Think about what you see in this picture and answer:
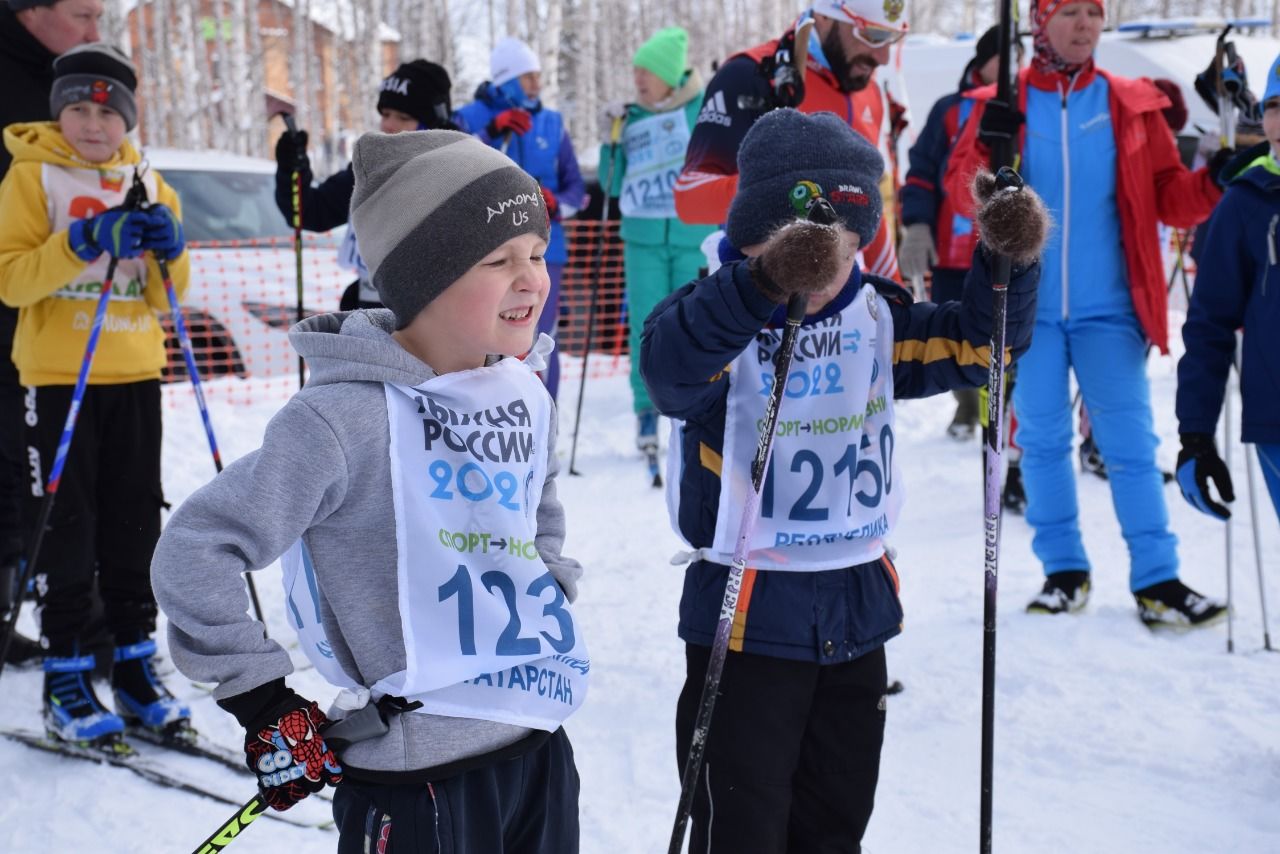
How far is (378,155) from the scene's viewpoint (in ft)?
6.57

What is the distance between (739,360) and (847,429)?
258 mm

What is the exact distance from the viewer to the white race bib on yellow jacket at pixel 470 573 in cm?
182

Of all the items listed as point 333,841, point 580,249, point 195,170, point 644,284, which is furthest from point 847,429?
point 580,249

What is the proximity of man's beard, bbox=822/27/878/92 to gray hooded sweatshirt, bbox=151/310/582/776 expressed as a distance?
2.55 metres

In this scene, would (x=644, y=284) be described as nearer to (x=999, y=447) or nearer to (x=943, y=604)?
(x=943, y=604)

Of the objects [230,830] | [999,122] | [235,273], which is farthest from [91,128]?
[235,273]

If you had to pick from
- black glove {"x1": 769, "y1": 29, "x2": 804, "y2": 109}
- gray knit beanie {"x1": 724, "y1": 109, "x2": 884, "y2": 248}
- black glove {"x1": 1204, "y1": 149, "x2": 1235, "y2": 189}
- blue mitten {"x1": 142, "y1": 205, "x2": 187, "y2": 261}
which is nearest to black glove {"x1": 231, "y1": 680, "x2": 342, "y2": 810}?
gray knit beanie {"x1": 724, "y1": 109, "x2": 884, "y2": 248}

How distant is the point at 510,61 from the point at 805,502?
18.0 feet

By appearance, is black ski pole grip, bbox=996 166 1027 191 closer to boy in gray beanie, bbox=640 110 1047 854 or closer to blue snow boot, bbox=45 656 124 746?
boy in gray beanie, bbox=640 110 1047 854

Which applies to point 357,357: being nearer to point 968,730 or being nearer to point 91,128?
point 91,128

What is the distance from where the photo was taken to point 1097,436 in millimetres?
4699

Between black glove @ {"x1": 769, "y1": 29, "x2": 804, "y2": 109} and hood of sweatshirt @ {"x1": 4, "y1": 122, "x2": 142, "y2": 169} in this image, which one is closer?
hood of sweatshirt @ {"x1": 4, "y1": 122, "x2": 142, "y2": 169}

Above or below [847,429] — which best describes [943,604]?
below

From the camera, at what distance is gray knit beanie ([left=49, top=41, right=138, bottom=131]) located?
143 inches
